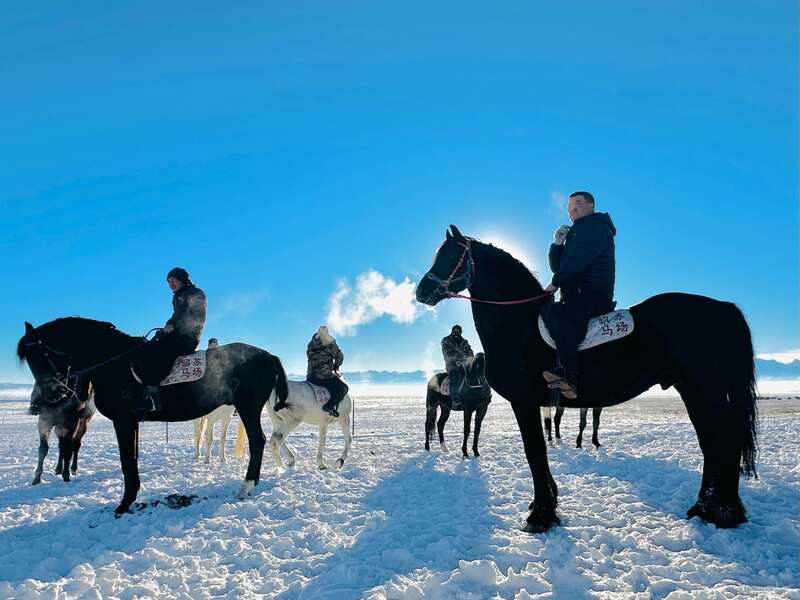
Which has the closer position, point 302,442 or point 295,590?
point 295,590

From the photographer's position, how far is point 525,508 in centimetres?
700

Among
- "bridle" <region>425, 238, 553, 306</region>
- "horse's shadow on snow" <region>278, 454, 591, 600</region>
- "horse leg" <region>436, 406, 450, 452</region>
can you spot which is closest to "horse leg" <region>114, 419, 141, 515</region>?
"horse's shadow on snow" <region>278, 454, 591, 600</region>

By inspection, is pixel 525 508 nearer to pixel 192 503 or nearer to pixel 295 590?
pixel 295 590

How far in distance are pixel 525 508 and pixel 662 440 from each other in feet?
32.4

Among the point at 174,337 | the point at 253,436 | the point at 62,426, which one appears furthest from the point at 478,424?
the point at 62,426

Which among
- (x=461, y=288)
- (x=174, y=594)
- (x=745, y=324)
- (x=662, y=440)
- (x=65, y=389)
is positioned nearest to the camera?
(x=174, y=594)

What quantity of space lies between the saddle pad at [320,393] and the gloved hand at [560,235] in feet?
23.4

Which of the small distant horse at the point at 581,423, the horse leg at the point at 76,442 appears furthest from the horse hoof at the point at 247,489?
the small distant horse at the point at 581,423

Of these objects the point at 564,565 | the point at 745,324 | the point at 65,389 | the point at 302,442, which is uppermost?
the point at 745,324

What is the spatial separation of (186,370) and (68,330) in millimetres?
1976

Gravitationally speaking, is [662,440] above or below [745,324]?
below

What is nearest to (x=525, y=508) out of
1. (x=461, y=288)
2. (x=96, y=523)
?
(x=461, y=288)

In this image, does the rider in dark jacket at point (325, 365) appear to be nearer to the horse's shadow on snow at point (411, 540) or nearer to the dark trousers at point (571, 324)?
the horse's shadow on snow at point (411, 540)

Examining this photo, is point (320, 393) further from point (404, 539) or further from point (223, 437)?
point (404, 539)
